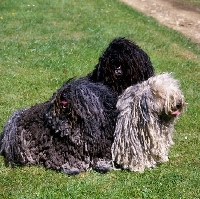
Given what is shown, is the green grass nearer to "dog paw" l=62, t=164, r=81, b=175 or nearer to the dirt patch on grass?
"dog paw" l=62, t=164, r=81, b=175

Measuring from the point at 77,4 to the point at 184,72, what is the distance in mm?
7674

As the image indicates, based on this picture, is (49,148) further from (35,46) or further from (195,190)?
(35,46)

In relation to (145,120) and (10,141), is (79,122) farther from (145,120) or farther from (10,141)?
(10,141)

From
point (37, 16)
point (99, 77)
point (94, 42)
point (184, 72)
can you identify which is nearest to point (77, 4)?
point (37, 16)

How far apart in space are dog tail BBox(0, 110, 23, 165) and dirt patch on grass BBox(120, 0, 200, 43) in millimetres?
7222

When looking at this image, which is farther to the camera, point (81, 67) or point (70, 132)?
point (81, 67)

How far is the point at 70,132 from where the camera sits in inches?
193

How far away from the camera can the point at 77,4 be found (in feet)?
51.0

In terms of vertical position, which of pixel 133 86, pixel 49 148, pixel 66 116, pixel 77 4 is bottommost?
pixel 77 4

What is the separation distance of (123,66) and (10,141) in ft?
5.11

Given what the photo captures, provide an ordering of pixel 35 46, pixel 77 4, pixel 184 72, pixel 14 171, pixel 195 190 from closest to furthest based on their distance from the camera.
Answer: pixel 195 190, pixel 14 171, pixel 184 72, pixel 35 46, pixel 77 4

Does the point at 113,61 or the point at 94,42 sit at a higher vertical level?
the point at 113,61

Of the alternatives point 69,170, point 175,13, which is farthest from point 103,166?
point 175,13

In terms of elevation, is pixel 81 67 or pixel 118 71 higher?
pixel 118 71
